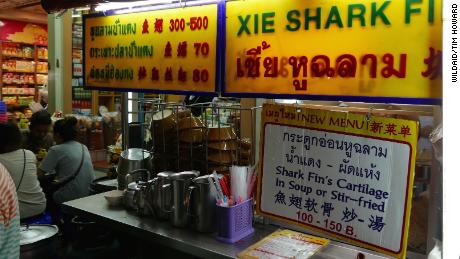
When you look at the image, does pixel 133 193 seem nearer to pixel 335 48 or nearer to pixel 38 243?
pixel 38 243

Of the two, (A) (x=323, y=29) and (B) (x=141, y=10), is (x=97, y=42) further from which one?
(A) (x=323, y=29)

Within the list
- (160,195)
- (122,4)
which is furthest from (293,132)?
(122,4)

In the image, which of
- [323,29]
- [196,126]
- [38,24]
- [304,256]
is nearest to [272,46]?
[323,29]

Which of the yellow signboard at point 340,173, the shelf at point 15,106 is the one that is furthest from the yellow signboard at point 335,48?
the shelf at point 15,106

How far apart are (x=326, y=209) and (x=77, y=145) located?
3097 millimetres

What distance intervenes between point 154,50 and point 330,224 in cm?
140

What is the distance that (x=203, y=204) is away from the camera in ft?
6.62

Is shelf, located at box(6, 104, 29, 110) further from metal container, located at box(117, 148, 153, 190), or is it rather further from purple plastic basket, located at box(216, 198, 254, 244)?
purple plastic basket, located at box(216, 198, 254, 244)

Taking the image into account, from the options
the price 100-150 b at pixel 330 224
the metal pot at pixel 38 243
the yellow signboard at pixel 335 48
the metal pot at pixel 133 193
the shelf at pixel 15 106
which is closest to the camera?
the yellow signboard at pixel 335 48

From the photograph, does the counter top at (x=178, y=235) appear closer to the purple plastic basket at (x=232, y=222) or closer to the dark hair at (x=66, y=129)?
the purple plastic basket at (x=232, y=222)

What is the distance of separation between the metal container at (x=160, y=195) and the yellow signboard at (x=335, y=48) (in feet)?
1.86

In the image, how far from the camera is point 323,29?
5.71ft

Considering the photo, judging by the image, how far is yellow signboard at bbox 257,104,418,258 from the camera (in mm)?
1591

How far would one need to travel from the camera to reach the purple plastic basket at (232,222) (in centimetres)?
193
